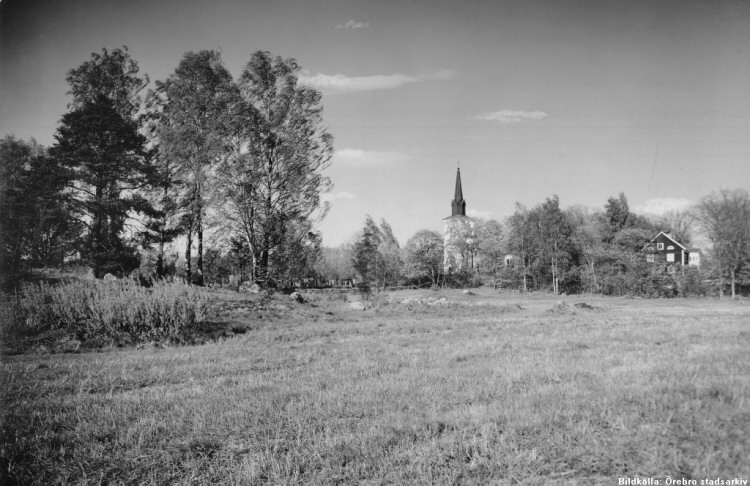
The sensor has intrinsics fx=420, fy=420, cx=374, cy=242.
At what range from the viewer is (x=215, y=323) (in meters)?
13.0

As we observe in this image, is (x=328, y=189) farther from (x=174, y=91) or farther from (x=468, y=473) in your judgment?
(x=468, y=473)

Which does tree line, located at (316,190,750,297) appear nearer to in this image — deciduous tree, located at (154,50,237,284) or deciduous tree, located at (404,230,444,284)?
deciduous tree, located at (154,50,237,284)

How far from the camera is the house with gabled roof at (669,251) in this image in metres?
2.82

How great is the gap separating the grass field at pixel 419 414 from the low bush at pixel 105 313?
3.37 m

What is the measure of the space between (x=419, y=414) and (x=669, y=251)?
8.85 feet

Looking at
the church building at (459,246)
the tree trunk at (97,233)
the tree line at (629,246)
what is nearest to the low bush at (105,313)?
the tree trunk at (97,233)

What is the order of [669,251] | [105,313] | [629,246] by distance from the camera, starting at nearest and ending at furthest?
[669,251] → [629,246] → [105,313]

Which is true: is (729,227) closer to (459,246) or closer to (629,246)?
(629,246)

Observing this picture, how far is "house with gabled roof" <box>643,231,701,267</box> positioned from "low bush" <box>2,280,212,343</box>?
35.8ft

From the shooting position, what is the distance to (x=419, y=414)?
430 centimetres

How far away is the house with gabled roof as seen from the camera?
9.25ft

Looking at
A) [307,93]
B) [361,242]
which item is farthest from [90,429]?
[361,242]

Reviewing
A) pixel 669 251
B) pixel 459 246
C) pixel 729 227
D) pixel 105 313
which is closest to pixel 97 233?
pixel 105 313

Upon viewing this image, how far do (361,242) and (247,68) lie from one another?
22460mm
